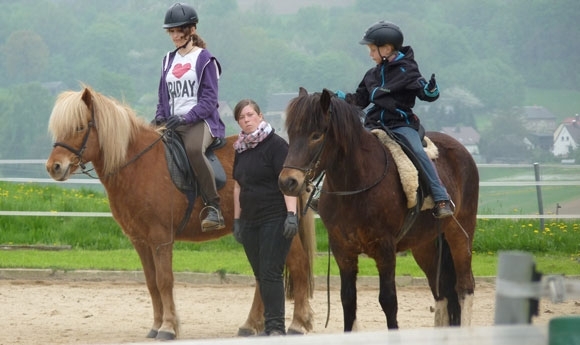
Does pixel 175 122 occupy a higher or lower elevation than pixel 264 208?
higher

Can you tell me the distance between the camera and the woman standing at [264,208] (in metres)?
7.73

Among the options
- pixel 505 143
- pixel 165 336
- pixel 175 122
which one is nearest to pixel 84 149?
pixel 175 122

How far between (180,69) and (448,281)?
9.44ft

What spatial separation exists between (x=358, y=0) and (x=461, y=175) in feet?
269

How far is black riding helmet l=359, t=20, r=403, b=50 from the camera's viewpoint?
805 cm

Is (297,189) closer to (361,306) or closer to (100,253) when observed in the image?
(361,306)

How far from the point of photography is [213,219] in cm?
906

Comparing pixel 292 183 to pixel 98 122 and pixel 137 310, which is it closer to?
pixel 98 122

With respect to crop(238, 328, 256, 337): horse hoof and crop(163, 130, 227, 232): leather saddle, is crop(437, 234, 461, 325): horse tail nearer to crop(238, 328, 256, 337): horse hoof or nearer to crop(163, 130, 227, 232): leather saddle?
crop(238, 328, 256, 337): horse hoof

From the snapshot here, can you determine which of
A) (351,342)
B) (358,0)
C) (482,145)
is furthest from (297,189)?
(358,0)

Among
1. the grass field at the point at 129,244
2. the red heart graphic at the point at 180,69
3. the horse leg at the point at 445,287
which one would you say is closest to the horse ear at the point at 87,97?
the red heart graphic at the point at 180,69

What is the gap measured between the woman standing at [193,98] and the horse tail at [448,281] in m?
1.83

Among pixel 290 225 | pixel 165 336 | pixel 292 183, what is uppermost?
pixel 292 183

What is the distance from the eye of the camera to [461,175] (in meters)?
8.84
